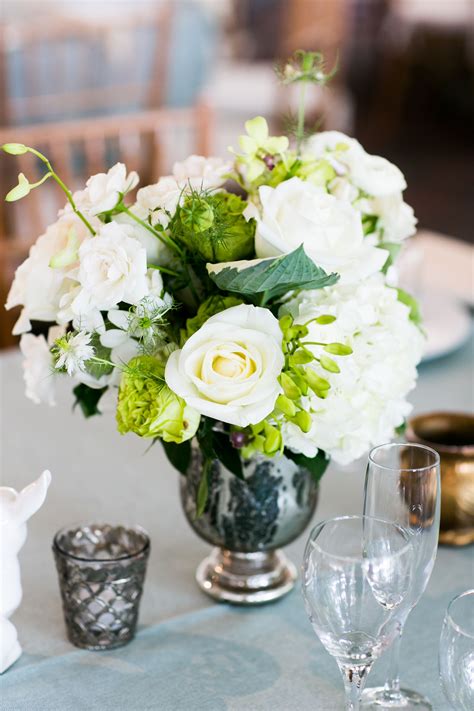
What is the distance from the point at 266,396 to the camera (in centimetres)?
74

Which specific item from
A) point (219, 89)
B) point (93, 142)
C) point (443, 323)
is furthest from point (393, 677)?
point (219, 89)

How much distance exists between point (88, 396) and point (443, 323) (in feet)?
2.45

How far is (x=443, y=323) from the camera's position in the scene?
1.50 metres

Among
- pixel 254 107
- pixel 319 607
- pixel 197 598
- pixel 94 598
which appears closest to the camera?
pixel 319 607

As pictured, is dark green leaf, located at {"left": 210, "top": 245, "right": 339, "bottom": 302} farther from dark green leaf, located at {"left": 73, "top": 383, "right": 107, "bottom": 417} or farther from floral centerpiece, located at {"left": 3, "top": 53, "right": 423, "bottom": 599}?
dark green leaf, located at {"left": 73, "top": 383, "right": 107, "bottom": 417}

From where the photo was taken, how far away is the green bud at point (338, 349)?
75 centimetres

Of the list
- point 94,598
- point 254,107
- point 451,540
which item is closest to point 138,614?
point 94,598

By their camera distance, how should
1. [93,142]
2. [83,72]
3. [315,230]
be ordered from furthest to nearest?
[83,72] → [93,142] → [315,230]

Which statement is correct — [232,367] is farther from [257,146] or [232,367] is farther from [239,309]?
[257,146]

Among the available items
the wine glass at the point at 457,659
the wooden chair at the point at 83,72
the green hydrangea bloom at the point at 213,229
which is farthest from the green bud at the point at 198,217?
the wooden chair at the point at 83,72

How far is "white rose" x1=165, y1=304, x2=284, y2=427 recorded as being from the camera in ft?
2.41

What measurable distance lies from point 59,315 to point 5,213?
1958mm

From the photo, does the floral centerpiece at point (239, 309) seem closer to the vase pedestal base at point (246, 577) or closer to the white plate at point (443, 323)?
the vase pedestal base at point (246, 577)

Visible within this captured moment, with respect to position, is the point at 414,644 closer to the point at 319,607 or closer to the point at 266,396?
the point at 319,607
